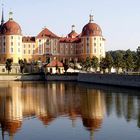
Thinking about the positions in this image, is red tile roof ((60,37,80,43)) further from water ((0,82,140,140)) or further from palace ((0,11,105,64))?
water ((0,82,140,140))

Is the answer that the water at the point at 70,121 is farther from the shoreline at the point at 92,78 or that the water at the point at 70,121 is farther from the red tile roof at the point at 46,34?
the red tile roof at the point at 46,34

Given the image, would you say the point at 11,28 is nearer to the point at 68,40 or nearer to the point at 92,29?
the point at 68,40

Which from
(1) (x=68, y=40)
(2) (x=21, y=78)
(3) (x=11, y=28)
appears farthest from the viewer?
(1) (x=68, y=40)

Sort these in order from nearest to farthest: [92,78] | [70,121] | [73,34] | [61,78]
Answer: [70,121] → [92,78] → [61,78] → [73,34]

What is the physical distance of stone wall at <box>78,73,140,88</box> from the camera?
51.3 meters

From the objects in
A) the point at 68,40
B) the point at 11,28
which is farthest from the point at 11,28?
the point at 68,40

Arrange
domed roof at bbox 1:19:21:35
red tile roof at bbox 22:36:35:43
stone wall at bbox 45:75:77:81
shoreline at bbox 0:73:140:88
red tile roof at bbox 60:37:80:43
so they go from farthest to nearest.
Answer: red tile roof at bbox 60:37:80:43
red tile roof at bbox 22:36:35:43
domed roof at bbox 1:19:21:35
stone wall at bbox 45:75:77:81
shoreline at bbox 0:73:140:88

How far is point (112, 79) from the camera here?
200 ft

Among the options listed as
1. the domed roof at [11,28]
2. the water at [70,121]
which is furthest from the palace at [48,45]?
the water at [70,121]

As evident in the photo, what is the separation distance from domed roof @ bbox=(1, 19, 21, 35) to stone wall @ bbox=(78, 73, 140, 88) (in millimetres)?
30460

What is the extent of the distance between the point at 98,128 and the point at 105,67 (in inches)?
2600

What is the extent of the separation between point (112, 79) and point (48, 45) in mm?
49712

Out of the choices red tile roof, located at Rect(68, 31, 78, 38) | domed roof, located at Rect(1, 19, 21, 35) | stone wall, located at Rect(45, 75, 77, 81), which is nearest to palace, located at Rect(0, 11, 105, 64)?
domed roof, located at Rect(1, 19, 21, 35)

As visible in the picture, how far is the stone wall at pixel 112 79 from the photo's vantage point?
51344 mm
